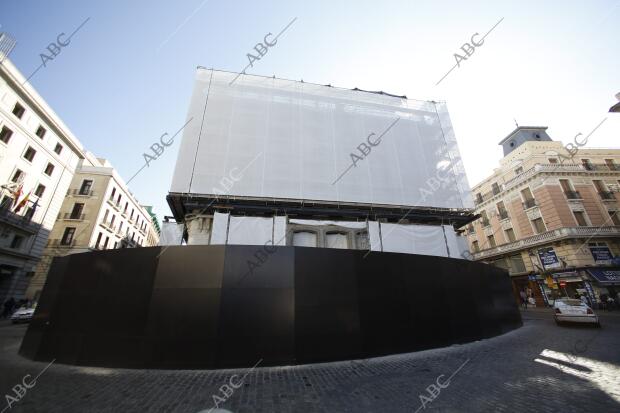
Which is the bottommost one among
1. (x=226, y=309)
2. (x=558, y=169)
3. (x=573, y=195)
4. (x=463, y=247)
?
(x=226, y=309)

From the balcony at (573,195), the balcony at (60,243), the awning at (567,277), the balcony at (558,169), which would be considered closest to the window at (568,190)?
the balcony at (573,195)

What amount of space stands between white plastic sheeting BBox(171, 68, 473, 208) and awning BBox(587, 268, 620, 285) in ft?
56.9

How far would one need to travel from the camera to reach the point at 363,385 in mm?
5301

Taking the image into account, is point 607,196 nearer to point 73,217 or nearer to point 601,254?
point 601,254

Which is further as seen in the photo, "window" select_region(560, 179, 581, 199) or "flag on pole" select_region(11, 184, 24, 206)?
"window" select_region(560, 179, 581, 199)

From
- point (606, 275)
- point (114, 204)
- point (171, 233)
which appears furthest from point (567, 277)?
point (114, 204)

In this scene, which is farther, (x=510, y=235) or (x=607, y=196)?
(x=510, y=235)

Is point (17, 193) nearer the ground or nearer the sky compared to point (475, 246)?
nearer the sky

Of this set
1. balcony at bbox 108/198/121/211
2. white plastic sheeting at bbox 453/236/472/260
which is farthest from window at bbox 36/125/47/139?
white plastic sheeting at bbox 453/236/472/260

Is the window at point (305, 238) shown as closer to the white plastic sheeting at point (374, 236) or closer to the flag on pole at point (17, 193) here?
the white plastic sheeting at point (374, 236)

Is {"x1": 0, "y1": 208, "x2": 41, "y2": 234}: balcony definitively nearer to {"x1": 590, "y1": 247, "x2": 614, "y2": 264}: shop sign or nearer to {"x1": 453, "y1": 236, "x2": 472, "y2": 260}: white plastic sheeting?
{"x1": 453, "y1": 236, "x2": 472, "y2": 260}: white plastic sheeting

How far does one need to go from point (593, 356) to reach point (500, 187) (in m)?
28.6

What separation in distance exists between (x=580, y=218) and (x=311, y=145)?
28573mm

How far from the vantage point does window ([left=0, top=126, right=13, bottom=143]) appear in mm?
19062
